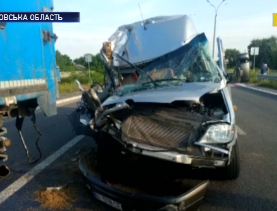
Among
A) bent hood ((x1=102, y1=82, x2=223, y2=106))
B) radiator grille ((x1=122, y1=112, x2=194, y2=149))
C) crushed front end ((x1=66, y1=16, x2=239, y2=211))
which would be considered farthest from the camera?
bent hood ((x1=102, y1=82, x2=223, y2=106))

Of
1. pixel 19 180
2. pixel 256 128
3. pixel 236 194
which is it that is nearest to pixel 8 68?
pixel 19 180

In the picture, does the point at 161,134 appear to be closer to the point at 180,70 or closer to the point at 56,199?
the point at 56,199

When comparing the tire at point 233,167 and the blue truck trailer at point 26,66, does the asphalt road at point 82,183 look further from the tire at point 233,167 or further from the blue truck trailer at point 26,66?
the blue truck trailer at point 26,66

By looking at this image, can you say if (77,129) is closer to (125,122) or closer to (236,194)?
(125,122)

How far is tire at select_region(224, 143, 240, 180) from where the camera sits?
4344 millimetres

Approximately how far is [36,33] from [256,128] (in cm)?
601

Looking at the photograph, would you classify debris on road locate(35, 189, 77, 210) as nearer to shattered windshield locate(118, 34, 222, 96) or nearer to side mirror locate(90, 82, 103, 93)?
shattered windshield locate(118, 34, 222, 96)

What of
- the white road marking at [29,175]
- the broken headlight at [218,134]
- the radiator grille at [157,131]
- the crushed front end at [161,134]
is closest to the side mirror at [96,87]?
the crushed front end at [161,134]

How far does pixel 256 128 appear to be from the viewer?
812 centimetres

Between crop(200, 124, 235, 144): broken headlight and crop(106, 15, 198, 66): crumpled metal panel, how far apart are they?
86.9 inches

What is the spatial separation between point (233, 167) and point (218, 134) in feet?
3.01

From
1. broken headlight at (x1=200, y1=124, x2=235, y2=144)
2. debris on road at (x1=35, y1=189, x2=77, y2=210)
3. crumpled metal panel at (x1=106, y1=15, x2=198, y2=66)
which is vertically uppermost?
crumpled metal panel at (x1=106, y1=15, x2=198, y2=66)

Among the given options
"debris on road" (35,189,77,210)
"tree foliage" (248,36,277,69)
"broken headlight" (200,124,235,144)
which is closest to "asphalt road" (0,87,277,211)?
"debris on road" (35,189,77,210)

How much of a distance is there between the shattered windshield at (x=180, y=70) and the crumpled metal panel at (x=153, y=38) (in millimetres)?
193
